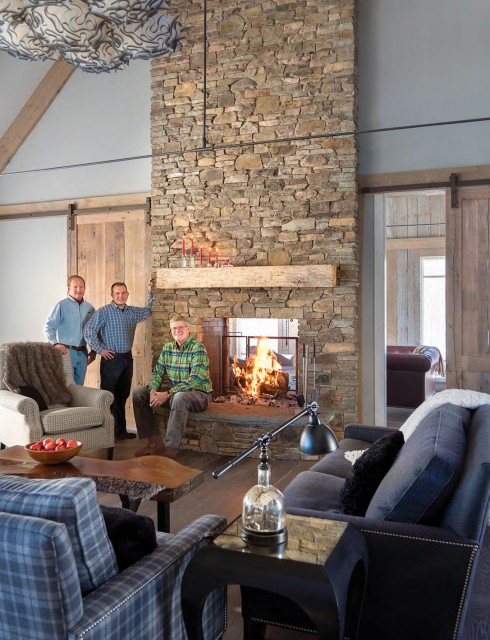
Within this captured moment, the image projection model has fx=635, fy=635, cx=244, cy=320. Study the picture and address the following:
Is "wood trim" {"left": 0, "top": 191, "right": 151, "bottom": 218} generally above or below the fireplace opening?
above

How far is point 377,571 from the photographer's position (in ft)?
8.00

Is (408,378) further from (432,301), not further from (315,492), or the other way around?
(315,492)

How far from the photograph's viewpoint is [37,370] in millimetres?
5805

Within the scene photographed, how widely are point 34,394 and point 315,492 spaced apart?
10.4ft

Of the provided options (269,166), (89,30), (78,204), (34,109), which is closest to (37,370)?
(78,204)

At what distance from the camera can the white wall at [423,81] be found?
5.66 m

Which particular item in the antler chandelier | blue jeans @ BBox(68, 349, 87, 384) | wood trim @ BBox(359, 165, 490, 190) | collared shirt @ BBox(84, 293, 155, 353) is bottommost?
blue jeans @ BBox(68, 349, 87, 384)

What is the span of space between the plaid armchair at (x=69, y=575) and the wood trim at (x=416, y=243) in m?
10.2

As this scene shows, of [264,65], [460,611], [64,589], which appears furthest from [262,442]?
[264,65]

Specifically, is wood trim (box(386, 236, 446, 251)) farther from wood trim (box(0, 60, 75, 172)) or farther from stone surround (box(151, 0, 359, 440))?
wood trim (box(0, 60, 75, 172))

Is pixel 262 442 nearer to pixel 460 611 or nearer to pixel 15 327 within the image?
pixel 460 611

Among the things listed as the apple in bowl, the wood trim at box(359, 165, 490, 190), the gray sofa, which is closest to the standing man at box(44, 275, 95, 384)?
the apple in bowl

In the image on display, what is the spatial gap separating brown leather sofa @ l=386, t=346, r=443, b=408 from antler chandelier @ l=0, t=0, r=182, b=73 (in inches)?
211

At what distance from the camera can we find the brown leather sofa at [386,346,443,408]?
7.85m
